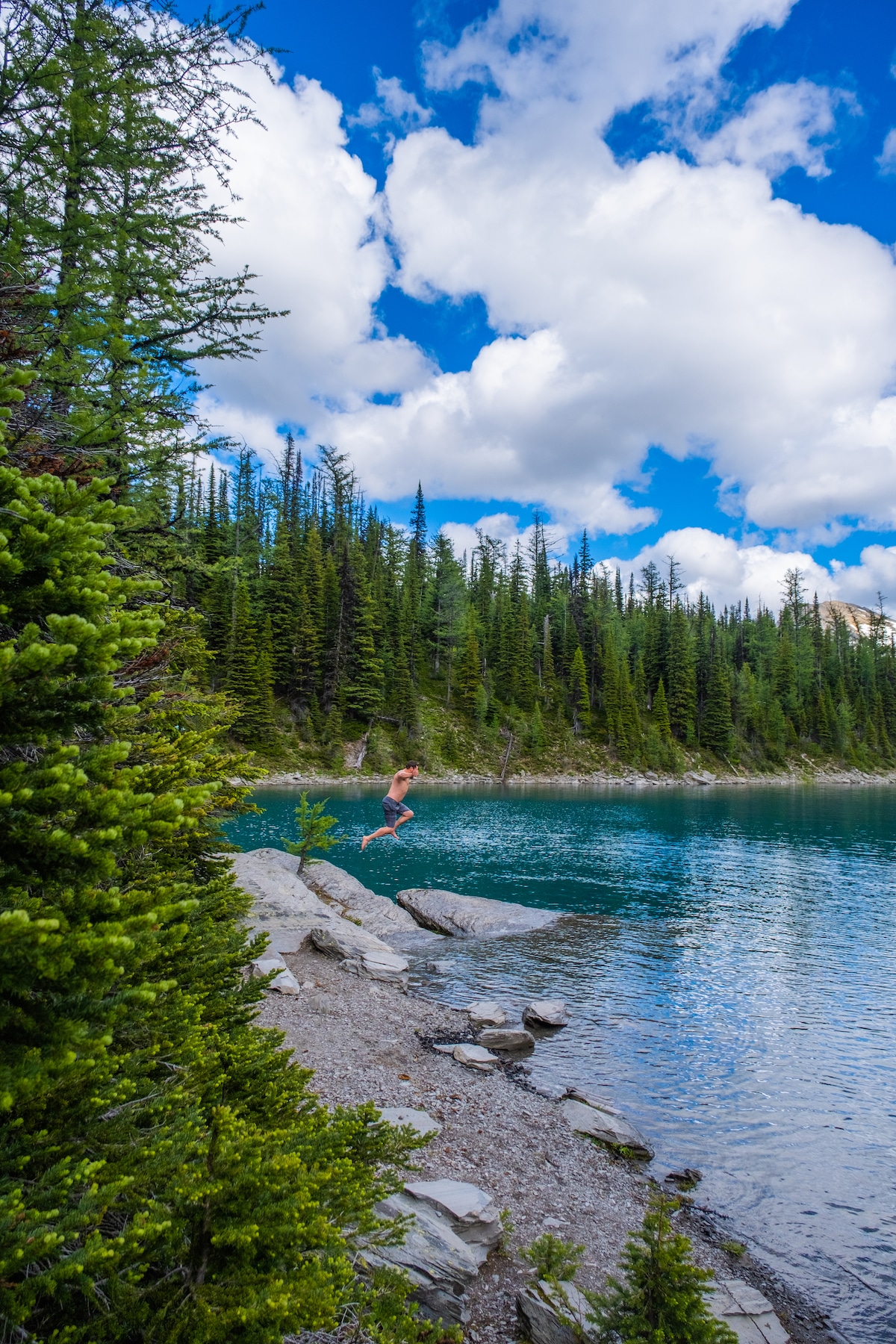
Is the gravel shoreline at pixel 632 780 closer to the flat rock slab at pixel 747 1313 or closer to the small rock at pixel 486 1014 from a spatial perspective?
the small rock at pixel 486 1014

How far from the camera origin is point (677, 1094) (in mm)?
11070

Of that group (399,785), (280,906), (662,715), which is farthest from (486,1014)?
(662,715)

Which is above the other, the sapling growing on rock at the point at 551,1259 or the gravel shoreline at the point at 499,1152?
the sapling growing on rock at the point at 551,1259

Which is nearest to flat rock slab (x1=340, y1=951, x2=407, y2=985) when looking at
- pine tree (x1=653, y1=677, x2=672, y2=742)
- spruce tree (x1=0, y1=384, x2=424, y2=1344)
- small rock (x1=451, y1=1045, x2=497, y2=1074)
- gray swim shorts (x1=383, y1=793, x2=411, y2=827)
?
gray swim shorts (x1=383, y1=793, x2=411, y2=827)

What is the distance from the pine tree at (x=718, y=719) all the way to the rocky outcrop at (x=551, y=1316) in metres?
104

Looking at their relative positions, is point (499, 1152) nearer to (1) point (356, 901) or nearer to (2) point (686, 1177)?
(2) point (686, 1177)

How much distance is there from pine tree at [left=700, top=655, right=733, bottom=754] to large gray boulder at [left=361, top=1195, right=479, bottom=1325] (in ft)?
340

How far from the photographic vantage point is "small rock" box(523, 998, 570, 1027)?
13625 mm

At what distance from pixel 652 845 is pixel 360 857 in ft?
56.8

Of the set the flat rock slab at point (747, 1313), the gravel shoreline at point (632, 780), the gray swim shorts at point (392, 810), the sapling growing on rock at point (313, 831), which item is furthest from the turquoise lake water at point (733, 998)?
the gravel shoreline at point (632, 780)

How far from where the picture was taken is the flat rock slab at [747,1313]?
6121 millimetres

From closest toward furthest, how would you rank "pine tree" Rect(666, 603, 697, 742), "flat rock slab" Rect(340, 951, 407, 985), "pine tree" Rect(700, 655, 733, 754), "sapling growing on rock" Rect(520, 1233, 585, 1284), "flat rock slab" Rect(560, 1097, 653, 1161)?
1. "sapling growing on rock" Rect(520, 1233, 585, 1284)
2. "flat rock slab" Rect(560, 1097, 653, 1161)
3. "flat rock slab" Rect(340, 951, 407, 985)
4. "pine tree" Rect(700, 655, 733, 754)
5. "pine tree" Rect(666, 603, 697, 742)

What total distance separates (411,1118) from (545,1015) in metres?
6.36

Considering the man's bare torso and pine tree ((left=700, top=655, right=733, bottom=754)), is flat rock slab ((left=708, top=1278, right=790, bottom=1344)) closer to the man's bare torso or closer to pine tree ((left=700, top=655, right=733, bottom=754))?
the man's bare torso
